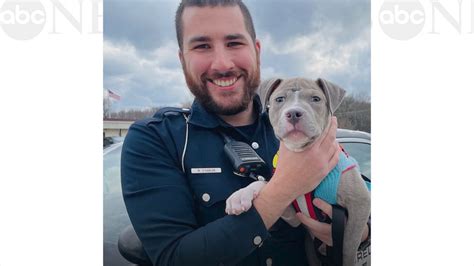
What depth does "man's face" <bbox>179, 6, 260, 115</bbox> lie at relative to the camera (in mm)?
1680

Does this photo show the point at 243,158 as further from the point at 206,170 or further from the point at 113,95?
the point at 113,95

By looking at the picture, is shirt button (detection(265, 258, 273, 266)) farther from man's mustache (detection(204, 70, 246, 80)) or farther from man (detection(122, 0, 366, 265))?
man's mustache (detection(204, 70, 246, 80))

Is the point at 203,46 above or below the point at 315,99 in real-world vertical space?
above

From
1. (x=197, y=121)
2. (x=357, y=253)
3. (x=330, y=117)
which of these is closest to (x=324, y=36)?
(x=330, y=117)

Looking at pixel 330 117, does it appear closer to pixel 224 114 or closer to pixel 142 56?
pixel 224 114

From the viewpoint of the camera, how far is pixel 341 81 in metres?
1.89

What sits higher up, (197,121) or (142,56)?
(142,56)

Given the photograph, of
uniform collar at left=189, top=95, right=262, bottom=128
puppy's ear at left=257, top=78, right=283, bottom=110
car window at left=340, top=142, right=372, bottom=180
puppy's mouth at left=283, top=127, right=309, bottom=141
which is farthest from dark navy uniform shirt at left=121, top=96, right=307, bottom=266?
car window at left=340, top=142, right=372, bottom=180

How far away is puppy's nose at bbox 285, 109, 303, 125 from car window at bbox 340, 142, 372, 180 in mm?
609

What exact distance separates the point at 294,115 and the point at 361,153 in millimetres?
681

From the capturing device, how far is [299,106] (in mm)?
1579

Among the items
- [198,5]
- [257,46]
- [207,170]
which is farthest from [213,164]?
[198,5]

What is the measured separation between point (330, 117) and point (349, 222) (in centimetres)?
51

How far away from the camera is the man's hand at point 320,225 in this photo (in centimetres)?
168
